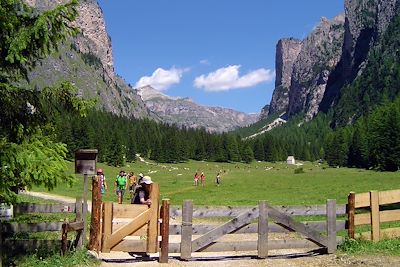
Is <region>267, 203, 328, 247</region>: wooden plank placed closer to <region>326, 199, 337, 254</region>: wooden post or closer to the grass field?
<region>326, 199, 337, 254</region>: wooden post

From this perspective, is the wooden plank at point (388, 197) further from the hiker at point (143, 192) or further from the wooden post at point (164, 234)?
the hiker at point (143, 192)

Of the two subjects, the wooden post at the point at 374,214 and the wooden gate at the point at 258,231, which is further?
the wooden post at the point at 374,214

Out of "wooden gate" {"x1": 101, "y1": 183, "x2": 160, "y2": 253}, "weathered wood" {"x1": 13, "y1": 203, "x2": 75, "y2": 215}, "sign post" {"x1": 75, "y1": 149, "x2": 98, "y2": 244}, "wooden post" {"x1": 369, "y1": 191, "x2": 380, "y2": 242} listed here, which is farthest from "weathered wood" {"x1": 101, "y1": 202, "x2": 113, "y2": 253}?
"wooden post" {"x1": 369, "y1": 191, "x2": 380, "y2": 242}

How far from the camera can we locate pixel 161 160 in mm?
159750

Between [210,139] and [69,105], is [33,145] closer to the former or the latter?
Answer: [69,105]

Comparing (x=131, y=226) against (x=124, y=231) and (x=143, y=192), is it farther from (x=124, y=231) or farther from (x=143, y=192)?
(x=143, y=192)

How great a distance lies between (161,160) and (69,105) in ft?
488

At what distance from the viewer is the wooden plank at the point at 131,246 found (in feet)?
42.5

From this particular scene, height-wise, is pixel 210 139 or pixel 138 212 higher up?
pixel 210 139

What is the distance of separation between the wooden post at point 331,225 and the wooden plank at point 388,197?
Result: 1.53 metres

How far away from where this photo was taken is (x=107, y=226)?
12.9m

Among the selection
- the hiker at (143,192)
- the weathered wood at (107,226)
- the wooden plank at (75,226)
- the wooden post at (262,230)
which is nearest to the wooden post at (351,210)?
the wooden post at (262,230)

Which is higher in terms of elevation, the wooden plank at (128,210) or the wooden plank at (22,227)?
the wooden plank at (128,210)

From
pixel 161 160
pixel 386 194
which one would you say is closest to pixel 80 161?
pixel 386 194
